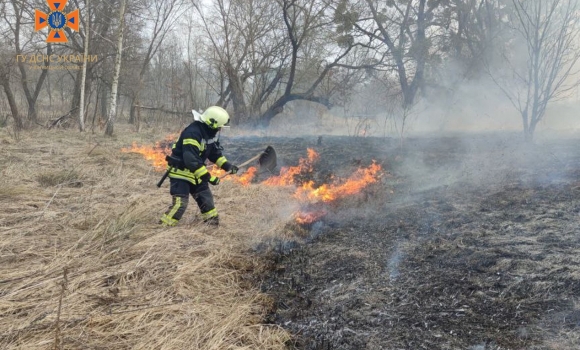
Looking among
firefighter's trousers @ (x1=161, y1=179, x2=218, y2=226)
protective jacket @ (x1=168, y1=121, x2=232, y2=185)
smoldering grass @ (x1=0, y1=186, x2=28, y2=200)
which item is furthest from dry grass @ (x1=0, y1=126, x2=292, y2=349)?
protective jacket @ (x1=168, y1=121, x2=232, y2=185)

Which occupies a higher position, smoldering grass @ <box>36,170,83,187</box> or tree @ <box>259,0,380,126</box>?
tree @ <box>259,0,380,126</box>

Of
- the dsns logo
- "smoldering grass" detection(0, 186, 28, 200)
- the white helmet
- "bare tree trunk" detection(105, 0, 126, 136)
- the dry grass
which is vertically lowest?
the dry grass

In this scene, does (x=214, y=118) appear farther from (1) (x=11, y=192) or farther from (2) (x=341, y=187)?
(1) (x=11, y=192)

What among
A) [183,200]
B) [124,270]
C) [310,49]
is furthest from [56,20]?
[124,270]

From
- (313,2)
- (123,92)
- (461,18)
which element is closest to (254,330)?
(313,2)

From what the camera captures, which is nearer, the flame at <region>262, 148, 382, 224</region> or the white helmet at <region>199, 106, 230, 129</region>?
the white helmet at <region>199, 106, 230, 129</region>

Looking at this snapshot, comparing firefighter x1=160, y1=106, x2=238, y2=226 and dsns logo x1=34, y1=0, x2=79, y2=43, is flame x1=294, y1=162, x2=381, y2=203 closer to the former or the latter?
firefighter x1=160, y1=106, x2=238, y2=226

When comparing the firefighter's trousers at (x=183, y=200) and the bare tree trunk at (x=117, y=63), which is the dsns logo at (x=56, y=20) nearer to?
the bare tree trunk at (x=117, y=63)

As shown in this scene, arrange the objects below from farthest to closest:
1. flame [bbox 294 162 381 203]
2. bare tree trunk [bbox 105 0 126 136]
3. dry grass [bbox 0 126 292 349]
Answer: bare tree trunk [bbox 105 0 126 136], flame [bbox 294 162 381 203], dry grass [bbox 0 126 292 349]

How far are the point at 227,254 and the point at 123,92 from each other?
72.3 feet

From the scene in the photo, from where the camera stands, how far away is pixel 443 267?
3.55 m

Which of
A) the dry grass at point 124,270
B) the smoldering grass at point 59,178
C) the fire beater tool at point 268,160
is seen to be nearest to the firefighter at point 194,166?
the dry grass at point 124,270

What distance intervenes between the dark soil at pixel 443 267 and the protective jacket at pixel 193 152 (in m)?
1.48

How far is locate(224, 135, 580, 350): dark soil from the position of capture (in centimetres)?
264
